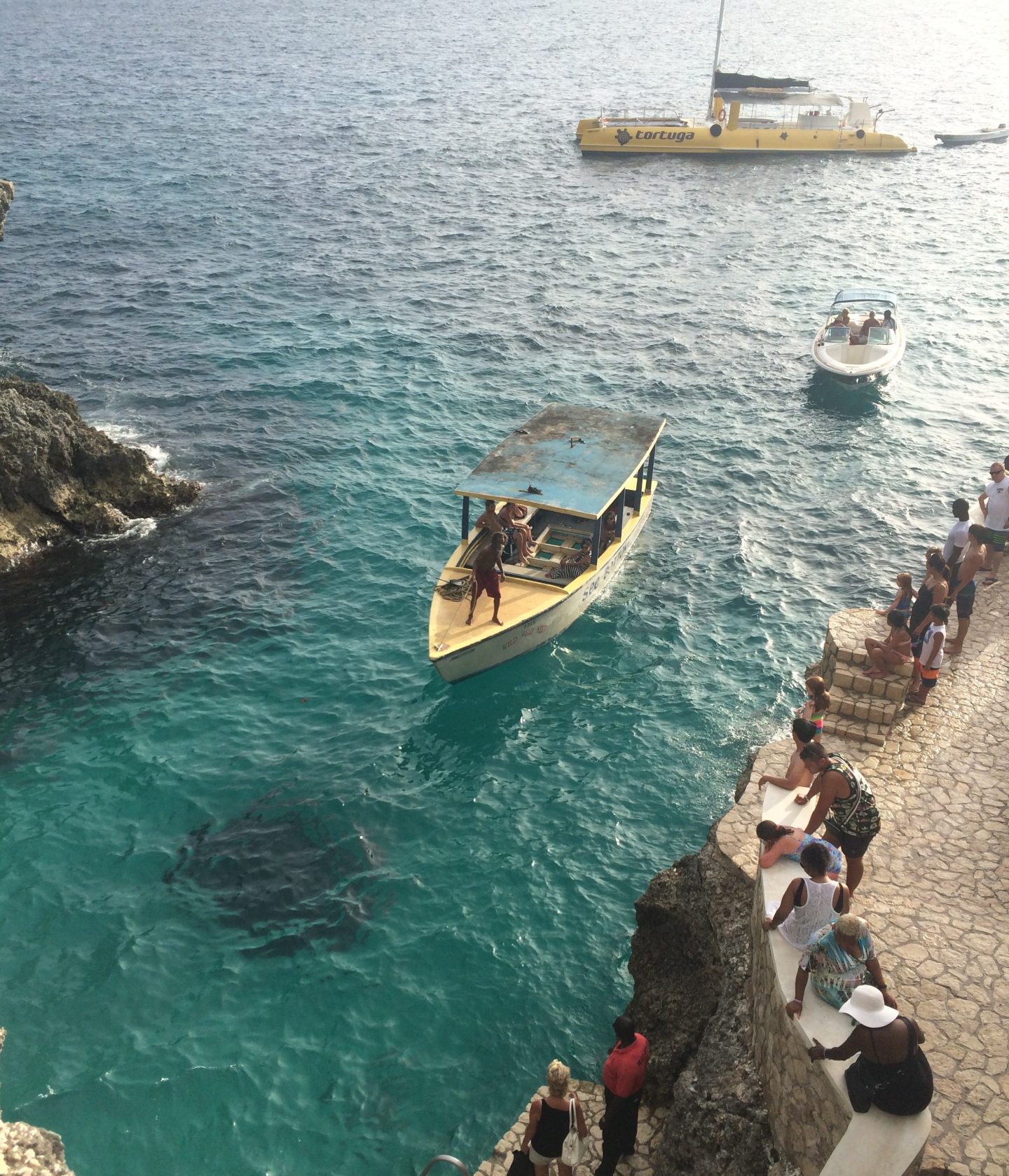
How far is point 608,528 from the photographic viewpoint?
23.5 m

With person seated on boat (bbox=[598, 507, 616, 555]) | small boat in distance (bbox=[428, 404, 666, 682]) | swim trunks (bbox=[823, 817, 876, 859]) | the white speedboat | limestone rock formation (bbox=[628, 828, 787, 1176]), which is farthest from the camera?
the white speedboat

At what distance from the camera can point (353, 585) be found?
24719 millimetres

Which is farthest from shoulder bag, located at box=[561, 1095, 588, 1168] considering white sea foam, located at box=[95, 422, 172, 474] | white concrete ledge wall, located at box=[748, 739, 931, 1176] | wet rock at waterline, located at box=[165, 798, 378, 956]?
white sea foam, located at box=[95, 422, 172, 474]

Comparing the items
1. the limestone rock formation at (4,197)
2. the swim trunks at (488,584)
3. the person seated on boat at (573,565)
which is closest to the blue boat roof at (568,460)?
the person seated on boat at (573,565)

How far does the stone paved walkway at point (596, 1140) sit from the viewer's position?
12.1m

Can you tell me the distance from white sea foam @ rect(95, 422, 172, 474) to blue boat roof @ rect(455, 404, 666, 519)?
10839mm

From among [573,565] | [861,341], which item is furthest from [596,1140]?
[861,341]

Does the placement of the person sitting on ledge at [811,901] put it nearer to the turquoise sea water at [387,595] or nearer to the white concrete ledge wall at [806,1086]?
the white concrete ledge wall at [806,1086]

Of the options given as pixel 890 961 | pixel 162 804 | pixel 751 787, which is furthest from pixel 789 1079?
pixel 162 804

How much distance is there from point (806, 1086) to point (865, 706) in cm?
686

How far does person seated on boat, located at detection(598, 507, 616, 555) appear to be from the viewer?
2339 cm

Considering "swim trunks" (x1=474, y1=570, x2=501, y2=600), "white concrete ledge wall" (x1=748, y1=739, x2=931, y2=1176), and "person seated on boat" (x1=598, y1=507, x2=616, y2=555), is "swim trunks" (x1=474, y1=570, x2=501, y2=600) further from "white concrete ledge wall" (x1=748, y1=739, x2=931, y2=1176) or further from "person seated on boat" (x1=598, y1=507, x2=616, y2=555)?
"white concrete ledge wall" (x1=748, y1=739, x2=931, y2=1176)

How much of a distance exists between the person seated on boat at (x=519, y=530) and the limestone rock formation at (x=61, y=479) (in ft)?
32.0

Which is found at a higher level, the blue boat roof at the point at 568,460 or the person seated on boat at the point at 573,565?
the blue boat roof at the point at 568,460
